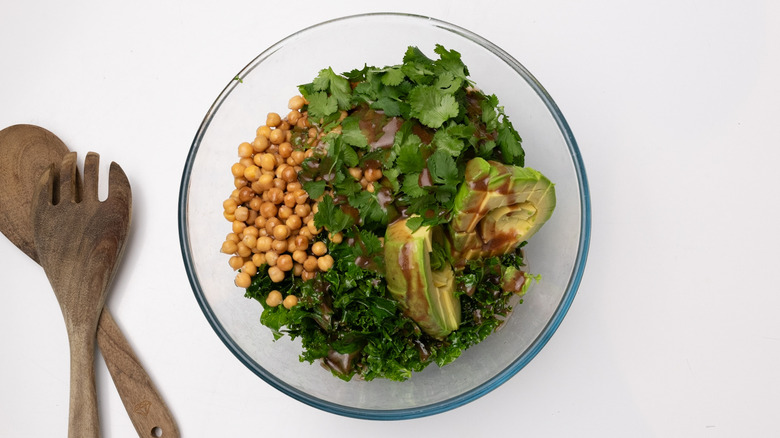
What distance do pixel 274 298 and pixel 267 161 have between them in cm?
48

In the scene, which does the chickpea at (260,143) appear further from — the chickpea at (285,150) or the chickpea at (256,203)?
the chickpea at (256,203)

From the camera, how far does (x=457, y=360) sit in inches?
89.0

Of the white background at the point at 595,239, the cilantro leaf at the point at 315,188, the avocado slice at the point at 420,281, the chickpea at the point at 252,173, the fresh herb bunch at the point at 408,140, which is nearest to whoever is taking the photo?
the avocado slice at the point at 420,281

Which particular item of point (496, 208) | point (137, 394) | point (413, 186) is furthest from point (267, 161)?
point (137, 394)

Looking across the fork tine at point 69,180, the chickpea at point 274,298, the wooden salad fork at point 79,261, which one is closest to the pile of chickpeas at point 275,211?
the chickpea at point 274,298

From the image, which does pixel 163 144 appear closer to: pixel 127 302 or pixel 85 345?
pixel 127 302

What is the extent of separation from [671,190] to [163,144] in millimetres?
2086

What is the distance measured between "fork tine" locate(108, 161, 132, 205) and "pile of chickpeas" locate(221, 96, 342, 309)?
19.7 inches

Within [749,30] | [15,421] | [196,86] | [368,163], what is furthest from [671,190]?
[15,421]

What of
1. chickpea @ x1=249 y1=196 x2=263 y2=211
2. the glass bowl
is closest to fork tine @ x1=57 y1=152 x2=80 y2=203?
the glass bowl

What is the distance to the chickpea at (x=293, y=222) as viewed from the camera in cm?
217

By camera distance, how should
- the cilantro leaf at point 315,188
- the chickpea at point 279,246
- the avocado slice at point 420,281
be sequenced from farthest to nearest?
the chickpea at point 279,246 < the cilantro leaf at point 315,188 < the avocado slice at point 420,281

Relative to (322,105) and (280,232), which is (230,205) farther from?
(322,105)

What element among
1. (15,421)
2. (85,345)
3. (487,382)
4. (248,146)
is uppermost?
(248,146)
